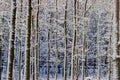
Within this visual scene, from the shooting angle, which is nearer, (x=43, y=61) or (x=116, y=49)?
(x=116, y=49)

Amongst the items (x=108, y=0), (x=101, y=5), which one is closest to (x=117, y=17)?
(x=108, y=0)

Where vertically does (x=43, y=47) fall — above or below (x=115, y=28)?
below

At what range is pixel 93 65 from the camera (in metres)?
50.4

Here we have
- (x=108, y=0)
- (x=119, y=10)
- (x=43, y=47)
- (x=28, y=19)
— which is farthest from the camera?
(x=43, y=47)

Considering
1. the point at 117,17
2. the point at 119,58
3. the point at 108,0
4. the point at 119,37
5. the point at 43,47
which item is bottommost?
the point at 43,47

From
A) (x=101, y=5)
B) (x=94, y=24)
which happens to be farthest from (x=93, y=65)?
(x=101, y=5)

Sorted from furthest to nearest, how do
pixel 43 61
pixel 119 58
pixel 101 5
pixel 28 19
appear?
→ pixel 43 61, pixel 101 5, pixel 28 19, pixel 119 58

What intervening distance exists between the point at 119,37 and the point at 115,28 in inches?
13.3

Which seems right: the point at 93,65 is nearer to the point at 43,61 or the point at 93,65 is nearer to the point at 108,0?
the point at 43,61

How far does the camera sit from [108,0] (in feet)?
91.7

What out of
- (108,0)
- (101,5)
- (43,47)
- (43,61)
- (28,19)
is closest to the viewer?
(28,19)

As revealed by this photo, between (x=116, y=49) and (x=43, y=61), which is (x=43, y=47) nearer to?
(x=43, y=61)

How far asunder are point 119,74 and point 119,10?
200cm

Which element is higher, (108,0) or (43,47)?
(108,0)
